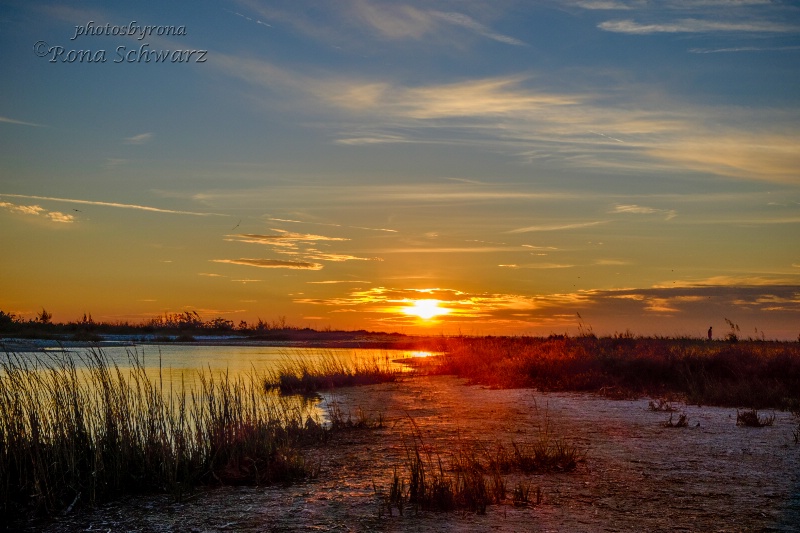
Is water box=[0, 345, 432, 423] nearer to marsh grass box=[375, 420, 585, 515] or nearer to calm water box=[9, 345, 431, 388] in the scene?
calm water box=[9, 345, 431, 388]

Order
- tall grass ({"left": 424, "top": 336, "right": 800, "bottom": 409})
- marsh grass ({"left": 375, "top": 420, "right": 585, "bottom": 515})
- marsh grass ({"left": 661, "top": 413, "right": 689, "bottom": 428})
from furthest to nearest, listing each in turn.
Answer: tall grass ({"left": 424, "top": 336, "right": 800, "bottom": 409})
marsh grass ({"left": 661, "top": 413, "right": 689, "bottom": 428})
marsh grass ({"left": 375, "top": 420, "right": 585, "bottom": 515})

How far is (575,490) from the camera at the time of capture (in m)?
8.84

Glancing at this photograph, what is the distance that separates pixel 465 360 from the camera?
30.9m

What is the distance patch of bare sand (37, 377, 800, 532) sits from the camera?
7.55 meters

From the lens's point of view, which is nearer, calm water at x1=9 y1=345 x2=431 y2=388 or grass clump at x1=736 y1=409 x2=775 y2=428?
grass clump at x1=736 y1=409 x2=775 y2=428

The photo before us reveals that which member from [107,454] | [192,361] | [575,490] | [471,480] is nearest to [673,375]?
[575,490]

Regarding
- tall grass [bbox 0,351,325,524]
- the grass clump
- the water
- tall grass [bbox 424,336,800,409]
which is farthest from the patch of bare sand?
tall grass [bbox 424,336,800,409]

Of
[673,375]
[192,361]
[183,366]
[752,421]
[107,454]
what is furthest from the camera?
[192,361]

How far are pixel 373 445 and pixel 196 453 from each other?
11.2 feet

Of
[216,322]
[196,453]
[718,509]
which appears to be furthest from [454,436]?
[216,322]

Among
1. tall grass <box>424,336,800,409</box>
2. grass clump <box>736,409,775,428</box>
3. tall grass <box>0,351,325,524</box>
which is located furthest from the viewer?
tall grass <box>424,336,800,409</box>

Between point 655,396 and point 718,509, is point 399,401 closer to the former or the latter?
point 655,396

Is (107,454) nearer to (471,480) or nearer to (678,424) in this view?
(471,480)

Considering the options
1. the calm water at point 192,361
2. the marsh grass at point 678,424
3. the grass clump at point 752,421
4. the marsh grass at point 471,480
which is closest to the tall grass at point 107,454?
the marsh grass at point 471,480
